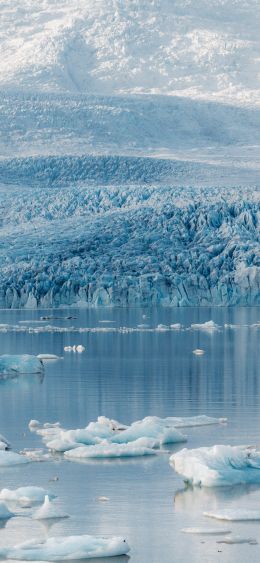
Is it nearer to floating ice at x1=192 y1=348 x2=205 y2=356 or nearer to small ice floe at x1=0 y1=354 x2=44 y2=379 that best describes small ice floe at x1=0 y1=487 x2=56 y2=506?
small ice floe at x1=0 y1=354 x2=44 y2=379

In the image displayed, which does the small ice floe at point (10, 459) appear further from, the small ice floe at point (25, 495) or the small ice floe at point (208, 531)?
the small ice floe at point (208, 531)

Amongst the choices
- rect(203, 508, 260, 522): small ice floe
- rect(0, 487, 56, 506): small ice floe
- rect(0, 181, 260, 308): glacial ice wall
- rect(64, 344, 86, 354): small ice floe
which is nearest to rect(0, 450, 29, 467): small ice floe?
rect(0, 487, 56, 506): small ice floe

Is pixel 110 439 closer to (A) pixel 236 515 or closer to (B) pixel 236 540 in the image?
(A) pixel 236 515

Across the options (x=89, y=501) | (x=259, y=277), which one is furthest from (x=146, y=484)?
(x=259, y=277)

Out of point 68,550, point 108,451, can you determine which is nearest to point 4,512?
point 68,550

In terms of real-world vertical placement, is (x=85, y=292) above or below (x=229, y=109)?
below

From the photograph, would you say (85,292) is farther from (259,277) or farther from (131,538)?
(131,538)

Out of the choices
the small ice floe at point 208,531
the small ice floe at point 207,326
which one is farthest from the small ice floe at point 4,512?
the small ice floe at point 207,326
